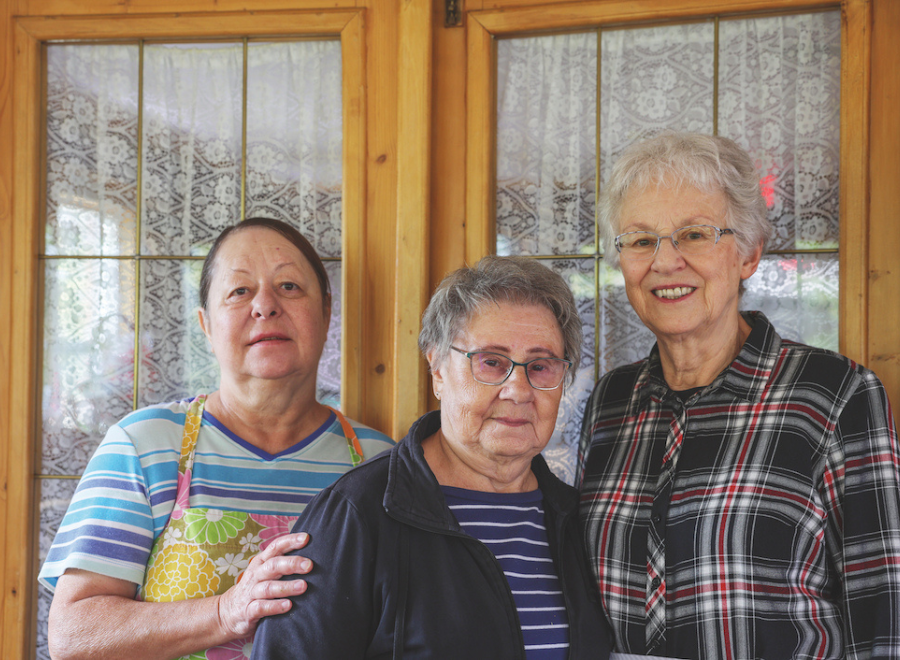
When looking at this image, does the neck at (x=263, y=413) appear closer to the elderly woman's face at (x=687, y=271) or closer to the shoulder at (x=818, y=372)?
the elderly woman's face at (x=687, y=271)

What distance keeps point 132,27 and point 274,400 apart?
1340 millimetres

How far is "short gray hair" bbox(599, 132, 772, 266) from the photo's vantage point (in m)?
1.58

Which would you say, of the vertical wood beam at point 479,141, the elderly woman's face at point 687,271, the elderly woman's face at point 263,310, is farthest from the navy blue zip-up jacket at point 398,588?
the vertical wood beam at point 479,141

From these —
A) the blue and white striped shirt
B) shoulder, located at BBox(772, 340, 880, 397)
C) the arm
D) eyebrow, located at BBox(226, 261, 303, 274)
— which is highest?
eyebrow, located at BBox(226, 261, 303, 274)

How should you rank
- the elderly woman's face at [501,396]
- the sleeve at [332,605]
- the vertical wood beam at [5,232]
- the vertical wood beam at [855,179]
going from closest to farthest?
the sleeve at [332,605] < the elderly woman's face at [501,396] < the vertical wood beam at [855,179] < the vertical wood beam at [5,232]

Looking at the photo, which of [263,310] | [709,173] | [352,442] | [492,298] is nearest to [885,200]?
[709,173]

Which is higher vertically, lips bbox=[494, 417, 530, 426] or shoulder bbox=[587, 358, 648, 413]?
shoulder bbox=[587, 358, 648, 413]

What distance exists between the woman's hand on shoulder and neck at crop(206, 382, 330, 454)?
45 centimetres

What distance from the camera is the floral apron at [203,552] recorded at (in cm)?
161

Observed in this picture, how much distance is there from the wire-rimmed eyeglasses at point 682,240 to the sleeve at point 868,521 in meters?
0.45

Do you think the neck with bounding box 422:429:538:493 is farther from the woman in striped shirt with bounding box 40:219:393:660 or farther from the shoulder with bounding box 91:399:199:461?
the shoulder with bounding box 91:399:199:461

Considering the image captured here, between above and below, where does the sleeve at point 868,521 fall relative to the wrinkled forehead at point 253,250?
below

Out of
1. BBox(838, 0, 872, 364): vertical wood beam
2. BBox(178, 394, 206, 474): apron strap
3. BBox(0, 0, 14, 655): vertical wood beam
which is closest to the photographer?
BBox(178, 394, 206, 474): apron strap

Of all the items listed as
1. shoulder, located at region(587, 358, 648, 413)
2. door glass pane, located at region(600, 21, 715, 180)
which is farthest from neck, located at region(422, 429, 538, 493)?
door glass pane, located at region(600, 21, 715, 180)
